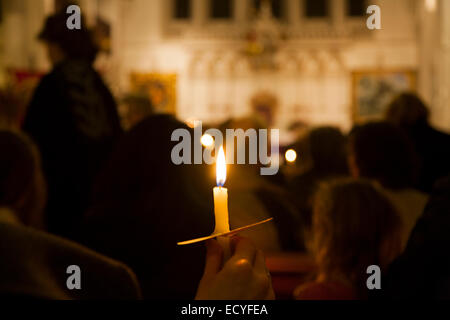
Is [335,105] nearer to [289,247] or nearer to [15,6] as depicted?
[15,6]

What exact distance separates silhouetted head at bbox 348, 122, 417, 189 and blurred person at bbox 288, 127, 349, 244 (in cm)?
66

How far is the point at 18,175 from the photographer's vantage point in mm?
2088

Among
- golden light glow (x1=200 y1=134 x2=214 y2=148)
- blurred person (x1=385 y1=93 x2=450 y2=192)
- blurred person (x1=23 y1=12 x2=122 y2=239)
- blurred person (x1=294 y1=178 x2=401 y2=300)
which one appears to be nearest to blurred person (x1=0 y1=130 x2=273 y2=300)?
golden light glow (x1=200 y1=134 x2=214 y2=148)

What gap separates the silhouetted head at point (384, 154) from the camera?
236 cm

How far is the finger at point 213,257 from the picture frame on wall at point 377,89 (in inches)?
537

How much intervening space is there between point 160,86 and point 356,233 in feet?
41.5

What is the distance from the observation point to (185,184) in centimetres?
156

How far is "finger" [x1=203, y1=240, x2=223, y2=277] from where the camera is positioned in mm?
626

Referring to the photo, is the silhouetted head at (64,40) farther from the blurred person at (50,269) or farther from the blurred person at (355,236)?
the blurred person at (50,269)

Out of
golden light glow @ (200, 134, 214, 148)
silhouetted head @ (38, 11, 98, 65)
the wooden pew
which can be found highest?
silhouetted head @ (38, 11, 98, 65)

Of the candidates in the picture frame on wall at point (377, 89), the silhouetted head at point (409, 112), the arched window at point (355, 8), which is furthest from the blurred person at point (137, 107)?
the arched window at point (355, 8)

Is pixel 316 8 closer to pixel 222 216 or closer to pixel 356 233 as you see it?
pixel 356 233

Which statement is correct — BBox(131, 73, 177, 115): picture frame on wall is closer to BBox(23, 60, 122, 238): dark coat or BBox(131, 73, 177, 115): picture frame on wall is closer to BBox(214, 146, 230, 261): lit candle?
BBox(23, 60, 122, 238): dark coat

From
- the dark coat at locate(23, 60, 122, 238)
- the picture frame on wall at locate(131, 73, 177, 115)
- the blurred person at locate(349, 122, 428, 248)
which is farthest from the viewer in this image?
the picture frame on wall at locate(131, 73, 177, 115)
